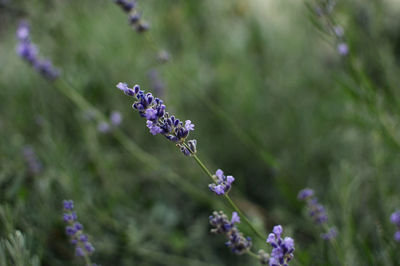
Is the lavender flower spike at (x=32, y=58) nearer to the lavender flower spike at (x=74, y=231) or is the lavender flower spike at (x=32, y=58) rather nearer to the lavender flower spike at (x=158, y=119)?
the lavender flower spike at (x=74, y=231)

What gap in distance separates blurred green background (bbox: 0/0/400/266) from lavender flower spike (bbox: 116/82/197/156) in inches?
21.5

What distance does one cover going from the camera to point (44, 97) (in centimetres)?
240

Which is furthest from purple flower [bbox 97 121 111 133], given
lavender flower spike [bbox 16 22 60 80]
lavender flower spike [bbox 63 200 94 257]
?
lavender flower spike [bbox 63 200 94 257]

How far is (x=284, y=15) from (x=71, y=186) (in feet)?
7.24

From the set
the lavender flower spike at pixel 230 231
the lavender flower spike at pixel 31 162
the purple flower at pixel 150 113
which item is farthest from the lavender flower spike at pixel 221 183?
the lavender flower spike at pixel 31 162

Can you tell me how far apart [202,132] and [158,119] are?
1489 mm

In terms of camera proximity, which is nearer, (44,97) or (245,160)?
(245,160)

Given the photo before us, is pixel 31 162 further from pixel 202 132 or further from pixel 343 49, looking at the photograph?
pixel 343 49

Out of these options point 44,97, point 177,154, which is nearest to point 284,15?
point 177,154

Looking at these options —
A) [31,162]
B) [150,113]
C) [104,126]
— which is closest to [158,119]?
[150,113]

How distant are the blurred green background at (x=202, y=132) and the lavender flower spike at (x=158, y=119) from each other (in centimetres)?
55

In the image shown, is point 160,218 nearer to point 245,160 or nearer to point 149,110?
point 245,160

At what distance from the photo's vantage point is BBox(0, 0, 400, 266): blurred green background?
1.54 m

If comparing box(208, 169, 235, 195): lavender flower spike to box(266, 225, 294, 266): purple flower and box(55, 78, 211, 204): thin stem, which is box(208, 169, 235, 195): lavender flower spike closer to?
box(266, 225, 294, 266): purple flower
